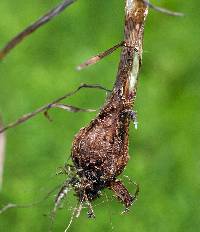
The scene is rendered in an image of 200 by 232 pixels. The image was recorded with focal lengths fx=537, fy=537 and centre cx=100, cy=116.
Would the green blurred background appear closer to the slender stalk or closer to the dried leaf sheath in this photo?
the dried leaf sheath

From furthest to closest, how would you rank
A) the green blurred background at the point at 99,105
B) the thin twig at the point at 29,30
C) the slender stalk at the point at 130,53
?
the green blurred background at the point at 99,105
the slender stalk at the point at 130,53
the thin twig at the point at 29,30

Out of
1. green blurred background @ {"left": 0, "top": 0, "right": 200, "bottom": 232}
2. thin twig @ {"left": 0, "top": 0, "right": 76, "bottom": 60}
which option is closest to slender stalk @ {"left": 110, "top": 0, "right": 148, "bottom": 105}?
thin twig @ {"left": 0, "top": 0, "right": 76, "bottom": 60}

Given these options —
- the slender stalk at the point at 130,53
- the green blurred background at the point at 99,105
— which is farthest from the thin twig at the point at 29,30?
the green blurred background at the point at 99,105

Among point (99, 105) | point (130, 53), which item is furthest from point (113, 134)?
point (99, 105)

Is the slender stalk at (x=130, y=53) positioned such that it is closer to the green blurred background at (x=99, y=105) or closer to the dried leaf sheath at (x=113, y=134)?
the dried leaf sheath at (x=113, y=134)

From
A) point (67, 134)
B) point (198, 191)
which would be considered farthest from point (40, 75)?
point (198, 191)

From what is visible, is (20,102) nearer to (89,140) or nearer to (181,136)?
(181,136)

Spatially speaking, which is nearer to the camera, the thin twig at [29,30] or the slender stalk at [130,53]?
the thin twig at [29,30]
